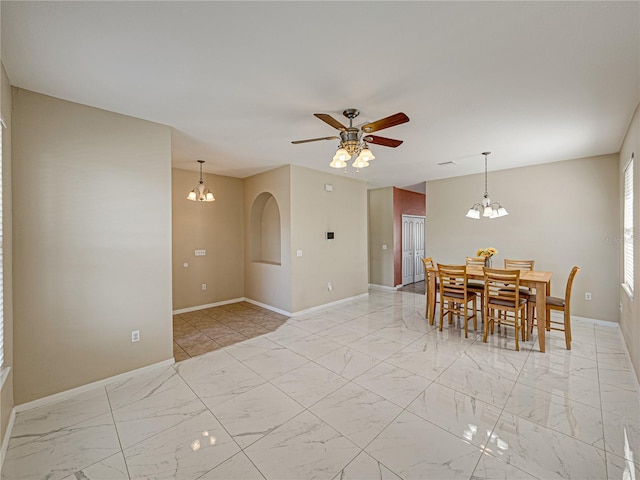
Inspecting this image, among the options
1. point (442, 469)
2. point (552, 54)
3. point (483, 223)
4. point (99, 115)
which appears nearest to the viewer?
point (442, 469)

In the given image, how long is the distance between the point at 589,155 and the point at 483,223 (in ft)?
6.07

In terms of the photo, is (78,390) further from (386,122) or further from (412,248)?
(412,248)

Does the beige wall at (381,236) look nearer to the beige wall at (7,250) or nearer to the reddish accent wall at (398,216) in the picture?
the reddish accent wall at (398,216)

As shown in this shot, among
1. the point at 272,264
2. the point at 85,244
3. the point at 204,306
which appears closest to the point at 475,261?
the point at 272,264

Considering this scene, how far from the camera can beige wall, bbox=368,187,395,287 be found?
7.38m

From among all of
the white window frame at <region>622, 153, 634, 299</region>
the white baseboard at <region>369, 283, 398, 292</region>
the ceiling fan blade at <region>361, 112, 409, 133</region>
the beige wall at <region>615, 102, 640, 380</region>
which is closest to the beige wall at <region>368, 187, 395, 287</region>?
the white baseboard at <region>369, 283, 398, 292</region>

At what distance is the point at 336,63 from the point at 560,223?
16.3 feet

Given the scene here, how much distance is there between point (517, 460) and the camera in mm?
1840

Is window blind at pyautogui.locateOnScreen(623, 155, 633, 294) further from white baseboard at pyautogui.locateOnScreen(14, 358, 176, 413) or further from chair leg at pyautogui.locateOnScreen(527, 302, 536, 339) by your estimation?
white baseboard at pyautogui.locateOnScreen(14, 358, 176, 413)

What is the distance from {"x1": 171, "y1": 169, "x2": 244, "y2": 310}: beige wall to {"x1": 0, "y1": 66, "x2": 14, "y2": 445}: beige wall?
302 centimetres

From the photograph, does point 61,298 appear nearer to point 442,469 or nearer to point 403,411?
point 403,411

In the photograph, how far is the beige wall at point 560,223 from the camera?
4398 millimetres

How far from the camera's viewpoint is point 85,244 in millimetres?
2672

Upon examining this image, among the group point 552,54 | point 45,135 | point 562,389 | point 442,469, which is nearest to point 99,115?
point 45,135
